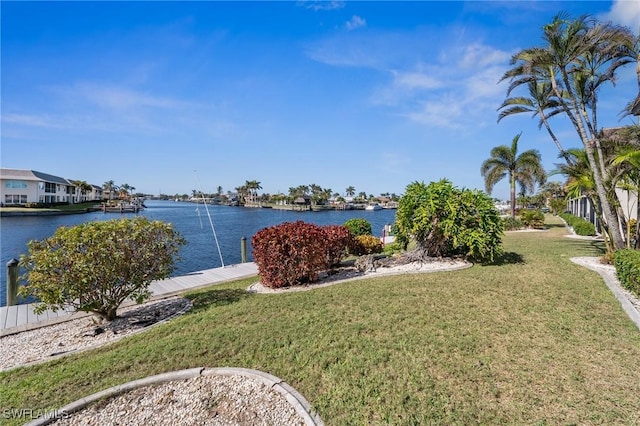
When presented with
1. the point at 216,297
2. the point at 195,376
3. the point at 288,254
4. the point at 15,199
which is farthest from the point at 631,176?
the point at 15,199

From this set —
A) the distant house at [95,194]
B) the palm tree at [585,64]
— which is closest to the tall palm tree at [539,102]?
the palm tree at [585,64]

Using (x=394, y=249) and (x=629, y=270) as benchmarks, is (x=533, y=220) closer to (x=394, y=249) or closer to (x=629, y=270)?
(x=394, y=249)

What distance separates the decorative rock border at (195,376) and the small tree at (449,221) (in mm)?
6574

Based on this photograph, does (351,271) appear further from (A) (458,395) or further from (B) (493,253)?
(A) (458,395)

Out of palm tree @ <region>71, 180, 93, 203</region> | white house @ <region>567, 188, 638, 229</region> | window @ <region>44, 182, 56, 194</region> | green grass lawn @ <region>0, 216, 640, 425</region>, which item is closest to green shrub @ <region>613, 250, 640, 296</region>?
green grass lawn @ <region>0, 216, 640, 425</region>

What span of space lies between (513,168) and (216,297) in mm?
24564

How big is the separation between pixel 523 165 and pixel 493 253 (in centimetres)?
1892

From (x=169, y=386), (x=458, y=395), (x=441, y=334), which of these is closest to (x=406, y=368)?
(x=458, y=395)

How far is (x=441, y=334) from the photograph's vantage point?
4270 millimetres

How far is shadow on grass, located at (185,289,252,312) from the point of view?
247 inches

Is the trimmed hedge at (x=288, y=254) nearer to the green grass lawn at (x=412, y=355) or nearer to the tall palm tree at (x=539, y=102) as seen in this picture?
the green grass lawn at (x=412, y=355)

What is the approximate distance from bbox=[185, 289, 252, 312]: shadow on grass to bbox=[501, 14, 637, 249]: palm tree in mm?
9746

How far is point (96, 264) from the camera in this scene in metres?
5.29

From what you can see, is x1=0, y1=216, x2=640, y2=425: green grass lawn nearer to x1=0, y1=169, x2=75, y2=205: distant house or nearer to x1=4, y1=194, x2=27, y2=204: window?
x1=0, y1=169, x2=75, y2=205: distant house
